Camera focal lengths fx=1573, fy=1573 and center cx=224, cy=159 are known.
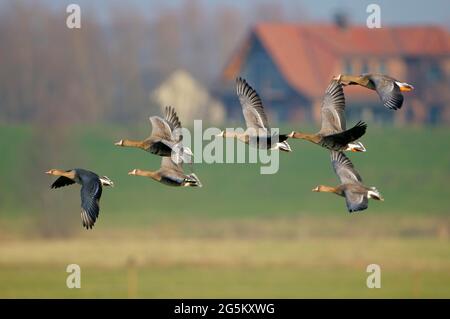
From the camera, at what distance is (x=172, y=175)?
29250 millimetres

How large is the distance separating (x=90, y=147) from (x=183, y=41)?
313 feet

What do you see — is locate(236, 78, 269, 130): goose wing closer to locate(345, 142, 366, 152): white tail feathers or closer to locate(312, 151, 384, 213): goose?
locate(312, 151, 384, 213): goose

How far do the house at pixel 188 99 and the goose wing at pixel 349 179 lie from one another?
3536 inches

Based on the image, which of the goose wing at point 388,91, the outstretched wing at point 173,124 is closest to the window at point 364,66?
the outstretched wing at point 173,124

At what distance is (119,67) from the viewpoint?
155750 millimetres

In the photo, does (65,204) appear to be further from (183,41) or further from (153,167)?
(183,41)

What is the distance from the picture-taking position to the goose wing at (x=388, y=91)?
27.8 metres

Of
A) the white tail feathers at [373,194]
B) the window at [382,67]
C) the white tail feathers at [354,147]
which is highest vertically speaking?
the window at [382,67]

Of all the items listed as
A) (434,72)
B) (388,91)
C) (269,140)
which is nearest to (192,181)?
(269,140)

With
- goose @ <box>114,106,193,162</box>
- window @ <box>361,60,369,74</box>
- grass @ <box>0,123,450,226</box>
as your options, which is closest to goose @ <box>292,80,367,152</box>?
goose @ <box>114,106,193,162</box>

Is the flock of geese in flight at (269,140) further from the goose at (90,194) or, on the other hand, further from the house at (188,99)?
the house at (188,99)

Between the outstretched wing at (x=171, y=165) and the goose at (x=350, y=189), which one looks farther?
the outstretched wing at (x=171, y=165)

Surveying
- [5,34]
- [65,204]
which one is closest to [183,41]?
[5,34]

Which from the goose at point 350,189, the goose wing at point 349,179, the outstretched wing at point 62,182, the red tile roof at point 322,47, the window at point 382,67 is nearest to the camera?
the goose at point 350,189
